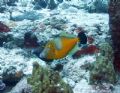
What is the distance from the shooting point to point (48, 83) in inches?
158

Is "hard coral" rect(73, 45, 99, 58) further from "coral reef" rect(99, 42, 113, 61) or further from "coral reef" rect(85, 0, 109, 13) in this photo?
"coral reef" rect(85, 0, 109, 13)

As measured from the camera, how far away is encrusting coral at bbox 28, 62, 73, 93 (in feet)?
13.0

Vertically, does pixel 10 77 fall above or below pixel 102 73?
below

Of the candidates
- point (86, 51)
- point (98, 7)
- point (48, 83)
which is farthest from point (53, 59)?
point (98, 7)

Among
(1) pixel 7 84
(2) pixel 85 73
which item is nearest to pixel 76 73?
(2) pixel 85 73

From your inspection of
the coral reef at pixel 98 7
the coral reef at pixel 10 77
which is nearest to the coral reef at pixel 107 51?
the coral reef at pixel 10 77

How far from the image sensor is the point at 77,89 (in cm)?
486

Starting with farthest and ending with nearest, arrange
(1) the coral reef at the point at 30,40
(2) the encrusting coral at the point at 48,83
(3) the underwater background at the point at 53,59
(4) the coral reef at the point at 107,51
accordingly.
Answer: (1) the coral reef at the point at 30,40
(4) the coral reef at the point at 107,51
(3) the underwater background at the point at 53,59
(2) the encrusting coral at the point at 48,83

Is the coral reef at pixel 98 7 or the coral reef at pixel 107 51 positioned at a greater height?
the coral reef at pixel 107 51

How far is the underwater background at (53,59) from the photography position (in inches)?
170

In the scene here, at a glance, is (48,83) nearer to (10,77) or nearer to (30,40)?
(10,77)

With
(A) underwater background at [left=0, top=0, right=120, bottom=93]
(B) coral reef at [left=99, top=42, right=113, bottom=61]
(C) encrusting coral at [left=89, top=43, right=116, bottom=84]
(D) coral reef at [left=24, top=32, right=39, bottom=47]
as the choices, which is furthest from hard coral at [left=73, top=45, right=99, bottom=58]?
(C) encrusting coral at [left=89, top=43, right=116, bottom=84]

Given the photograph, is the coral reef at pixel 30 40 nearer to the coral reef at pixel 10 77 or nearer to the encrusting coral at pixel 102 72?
the coral reef at pixel 10 77

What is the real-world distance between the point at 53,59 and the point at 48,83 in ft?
1.67
